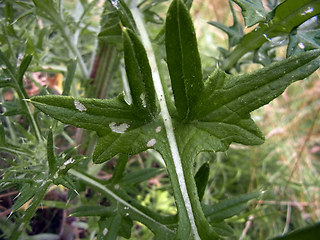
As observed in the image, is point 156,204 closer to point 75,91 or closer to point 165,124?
point 75,91

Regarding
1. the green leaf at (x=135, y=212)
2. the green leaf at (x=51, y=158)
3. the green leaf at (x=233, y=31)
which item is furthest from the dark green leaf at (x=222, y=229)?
the green leaf at (x=233, y=31)

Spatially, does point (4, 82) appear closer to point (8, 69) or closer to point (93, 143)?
point (8, 69)

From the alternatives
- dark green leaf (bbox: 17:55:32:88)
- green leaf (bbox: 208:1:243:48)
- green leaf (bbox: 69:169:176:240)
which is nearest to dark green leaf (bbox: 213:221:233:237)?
green leaf (bbox: 69:169:176:240)

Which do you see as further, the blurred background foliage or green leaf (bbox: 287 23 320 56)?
the blurred background foliage

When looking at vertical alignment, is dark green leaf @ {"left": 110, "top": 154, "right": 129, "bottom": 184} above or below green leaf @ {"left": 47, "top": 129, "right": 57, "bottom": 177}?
below

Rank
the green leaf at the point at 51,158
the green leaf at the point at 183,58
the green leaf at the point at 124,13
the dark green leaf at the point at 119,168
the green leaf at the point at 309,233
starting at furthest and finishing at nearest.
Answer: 1. the dark green leaf at the point at 119,168
2. the green leaf at the point at 124,13
3. the green leaf at the point at 51,158
4. the green leaf at the point at 183,58
5. the green leaf at the point at 309,233

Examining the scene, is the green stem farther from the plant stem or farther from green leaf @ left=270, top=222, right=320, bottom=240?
green leaf @ left=270, top=222, right=320, bottom=240

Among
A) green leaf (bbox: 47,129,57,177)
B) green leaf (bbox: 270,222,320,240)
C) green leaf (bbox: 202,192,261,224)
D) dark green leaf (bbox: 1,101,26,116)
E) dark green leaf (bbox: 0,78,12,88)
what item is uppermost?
dark green leaf (bbox: 0,78,12,88)

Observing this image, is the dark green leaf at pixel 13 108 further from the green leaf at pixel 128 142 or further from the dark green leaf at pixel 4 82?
the green leaf at pixel 128 142
